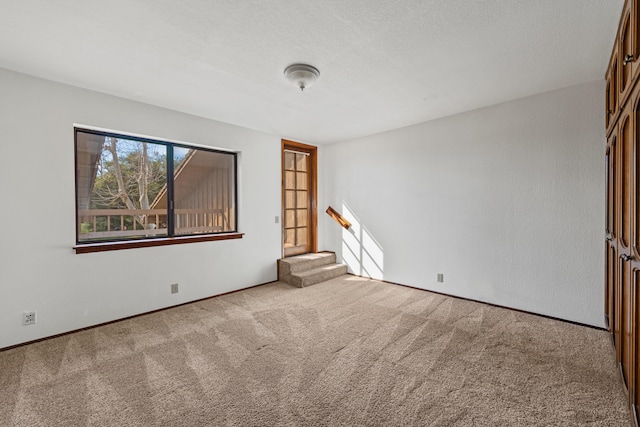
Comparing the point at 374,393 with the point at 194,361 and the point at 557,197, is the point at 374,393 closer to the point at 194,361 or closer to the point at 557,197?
the point at 194,361

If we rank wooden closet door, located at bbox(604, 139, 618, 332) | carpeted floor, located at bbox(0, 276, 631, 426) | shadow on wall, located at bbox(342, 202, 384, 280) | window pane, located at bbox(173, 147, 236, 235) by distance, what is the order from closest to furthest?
carpeted floor, located at bbox(0, 276, 631, 426) → wooden closet door, located at bbox(604, 139, 618, 332) → window pane, located at bbox(173, 147, 236, 235) → shadow on wall, located at bbox(342, 202, 384, 280)

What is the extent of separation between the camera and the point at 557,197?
3.08 meters

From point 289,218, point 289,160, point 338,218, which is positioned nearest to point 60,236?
point 289,218

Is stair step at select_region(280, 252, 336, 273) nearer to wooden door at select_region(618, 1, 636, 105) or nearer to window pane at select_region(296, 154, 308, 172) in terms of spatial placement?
window pane at select_region(296, 154, 308, 172)

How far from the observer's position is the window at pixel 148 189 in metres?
3.14

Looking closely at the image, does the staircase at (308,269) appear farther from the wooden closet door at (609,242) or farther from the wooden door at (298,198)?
the wooden closet door at (609,242)

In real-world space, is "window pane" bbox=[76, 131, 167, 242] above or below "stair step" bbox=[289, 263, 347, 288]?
above

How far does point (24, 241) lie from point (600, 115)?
5631 mm

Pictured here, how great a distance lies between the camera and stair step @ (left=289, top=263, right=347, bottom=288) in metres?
4.46

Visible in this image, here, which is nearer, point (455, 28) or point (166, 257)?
point (455, 28)

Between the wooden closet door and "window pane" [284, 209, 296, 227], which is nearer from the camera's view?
the wooden closet door

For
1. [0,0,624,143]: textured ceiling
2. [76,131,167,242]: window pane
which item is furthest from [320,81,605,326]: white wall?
[76,131,167,242]: window pane

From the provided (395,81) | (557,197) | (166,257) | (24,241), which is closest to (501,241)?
(557,197)

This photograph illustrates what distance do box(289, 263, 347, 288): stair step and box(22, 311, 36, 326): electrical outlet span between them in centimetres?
292
